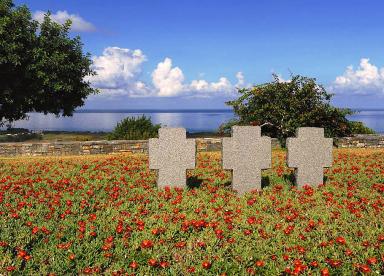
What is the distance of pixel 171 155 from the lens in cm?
1034

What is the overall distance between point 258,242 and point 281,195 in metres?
3.14

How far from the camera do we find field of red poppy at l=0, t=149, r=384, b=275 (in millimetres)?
6125

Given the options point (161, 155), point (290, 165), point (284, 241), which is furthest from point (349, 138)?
point (284, 241)

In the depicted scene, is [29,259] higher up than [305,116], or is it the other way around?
[305,116]

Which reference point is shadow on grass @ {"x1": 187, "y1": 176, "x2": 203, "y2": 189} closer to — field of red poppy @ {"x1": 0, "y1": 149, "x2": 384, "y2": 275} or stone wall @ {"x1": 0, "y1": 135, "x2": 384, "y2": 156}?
field of red poppy @ {"x1": 0, "y1": 149, "x2": 384, "y2": 275}

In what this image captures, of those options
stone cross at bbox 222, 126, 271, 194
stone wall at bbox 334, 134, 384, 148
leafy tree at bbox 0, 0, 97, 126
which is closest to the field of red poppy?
stone cross at bbox 222, 126, 271, 194

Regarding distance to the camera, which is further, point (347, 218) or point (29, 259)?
point (347, 218)

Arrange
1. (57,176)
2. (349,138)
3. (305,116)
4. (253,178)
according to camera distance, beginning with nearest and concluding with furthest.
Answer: (253,178), (57,176), (305,116), (349,138)

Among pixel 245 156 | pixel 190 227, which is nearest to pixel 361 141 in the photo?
pixel 245 156

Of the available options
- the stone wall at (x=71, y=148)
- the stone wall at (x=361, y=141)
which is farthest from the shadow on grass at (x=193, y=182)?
the stone wall at (x=361, y=141)

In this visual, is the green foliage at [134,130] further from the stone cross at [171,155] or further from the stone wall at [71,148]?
the stone cross at [171,155]

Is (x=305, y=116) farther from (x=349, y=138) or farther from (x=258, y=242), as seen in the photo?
(x=258, y=242)

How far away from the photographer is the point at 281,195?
9789 mm

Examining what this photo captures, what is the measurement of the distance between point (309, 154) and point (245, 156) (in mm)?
1602
